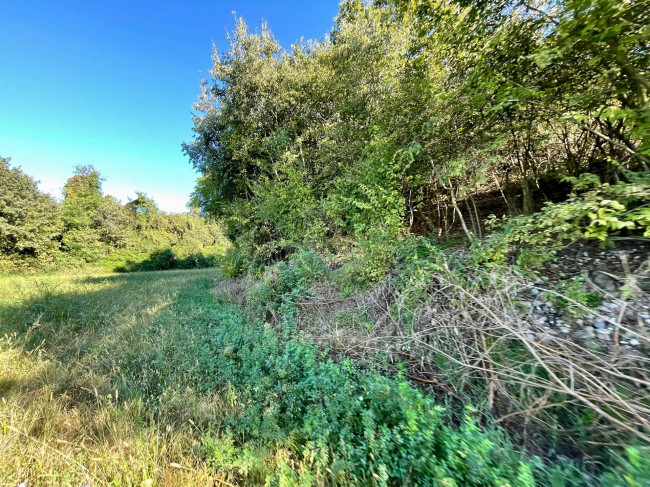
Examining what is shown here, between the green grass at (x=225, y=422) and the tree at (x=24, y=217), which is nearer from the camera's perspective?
the green grass at (x=225, y=422)

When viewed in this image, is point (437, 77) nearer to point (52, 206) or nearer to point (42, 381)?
point (42, 381)

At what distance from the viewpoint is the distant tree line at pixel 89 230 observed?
1645 centimetres

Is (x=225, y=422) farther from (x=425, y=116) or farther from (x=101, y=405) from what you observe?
(x=425, y=116)

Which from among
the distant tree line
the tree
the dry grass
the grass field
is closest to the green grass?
the grass field

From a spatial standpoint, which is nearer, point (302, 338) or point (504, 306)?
point (504, 306)

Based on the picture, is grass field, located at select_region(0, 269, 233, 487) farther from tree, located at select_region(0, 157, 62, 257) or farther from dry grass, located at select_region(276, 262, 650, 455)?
tree, located at select_region(0, 157, 62, 257)

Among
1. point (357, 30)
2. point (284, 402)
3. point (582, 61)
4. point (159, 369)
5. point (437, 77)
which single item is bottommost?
point (284, 402)

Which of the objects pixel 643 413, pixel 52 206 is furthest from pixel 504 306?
pixel 52 206

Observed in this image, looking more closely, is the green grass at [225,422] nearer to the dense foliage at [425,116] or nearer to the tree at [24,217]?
the dense foliage at [425,116]

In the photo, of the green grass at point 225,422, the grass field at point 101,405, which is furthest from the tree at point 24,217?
the green grass at point 225,422

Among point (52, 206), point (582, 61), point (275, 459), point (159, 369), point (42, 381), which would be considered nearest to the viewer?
point (275, 459)

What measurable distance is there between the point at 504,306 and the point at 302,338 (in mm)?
2316

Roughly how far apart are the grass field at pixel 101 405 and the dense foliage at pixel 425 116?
A: 10.5 ft

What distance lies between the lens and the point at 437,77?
415cm
